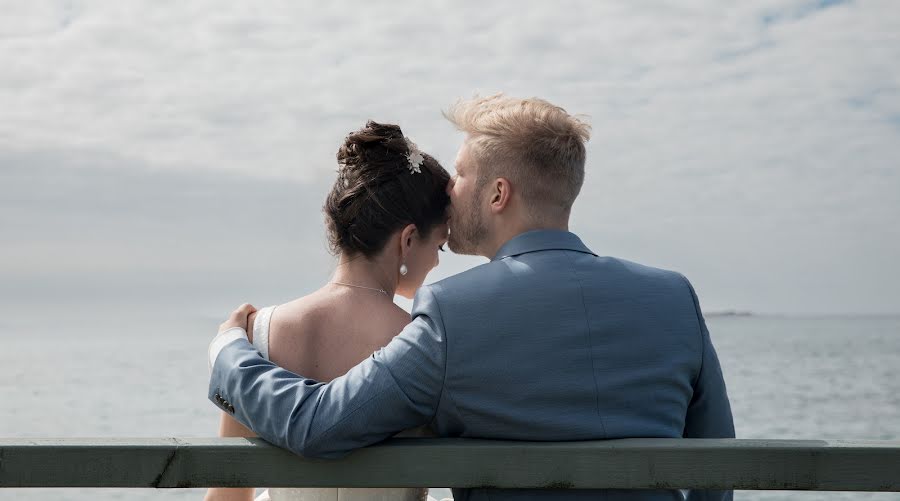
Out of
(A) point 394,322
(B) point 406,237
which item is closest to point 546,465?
(A) point 394,322

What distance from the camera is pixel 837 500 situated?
43.2 feet

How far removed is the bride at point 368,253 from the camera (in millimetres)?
2916

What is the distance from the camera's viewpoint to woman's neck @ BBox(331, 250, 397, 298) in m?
3.02

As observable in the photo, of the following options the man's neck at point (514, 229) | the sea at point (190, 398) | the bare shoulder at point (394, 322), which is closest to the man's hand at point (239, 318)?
the bare shoulder at point (394, 322)

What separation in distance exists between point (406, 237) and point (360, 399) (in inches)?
40.7

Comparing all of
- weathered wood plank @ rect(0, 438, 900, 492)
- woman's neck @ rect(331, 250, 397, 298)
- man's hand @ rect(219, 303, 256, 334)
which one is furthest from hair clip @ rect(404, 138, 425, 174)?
weathered wood plank @ rect(0, 438, 900, 492)

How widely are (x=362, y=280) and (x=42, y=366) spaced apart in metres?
44.0

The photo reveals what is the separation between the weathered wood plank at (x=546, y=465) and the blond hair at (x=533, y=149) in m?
0.69

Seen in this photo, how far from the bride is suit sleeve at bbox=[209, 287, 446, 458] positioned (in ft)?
2.34

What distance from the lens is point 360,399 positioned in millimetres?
2061

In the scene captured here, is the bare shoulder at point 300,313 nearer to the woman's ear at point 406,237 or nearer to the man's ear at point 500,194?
the woman's ear at point 406,237

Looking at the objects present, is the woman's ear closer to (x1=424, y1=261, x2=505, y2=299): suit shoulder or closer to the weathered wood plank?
(x1=424, y1=261, x2=505, y2=299): suit shoulder

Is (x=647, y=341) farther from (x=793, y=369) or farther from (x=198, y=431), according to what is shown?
(x=793, y=369)

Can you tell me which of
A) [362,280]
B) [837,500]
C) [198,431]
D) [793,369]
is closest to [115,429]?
[198,431]
